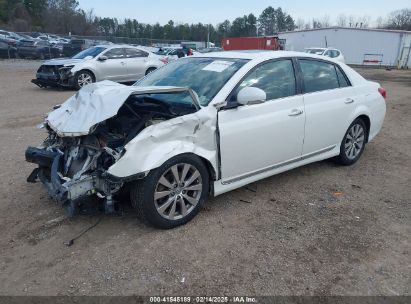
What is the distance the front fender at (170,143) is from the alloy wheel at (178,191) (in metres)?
0.18

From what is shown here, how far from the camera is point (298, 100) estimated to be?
4.39m

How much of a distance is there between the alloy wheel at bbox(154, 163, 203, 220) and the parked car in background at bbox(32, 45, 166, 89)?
10.0 m

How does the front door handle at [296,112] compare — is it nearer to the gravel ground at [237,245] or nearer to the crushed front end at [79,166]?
the gravel ground at [237,245]

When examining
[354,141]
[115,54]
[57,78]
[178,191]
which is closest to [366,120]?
[354,141]

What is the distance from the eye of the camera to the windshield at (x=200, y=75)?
3.93 meters

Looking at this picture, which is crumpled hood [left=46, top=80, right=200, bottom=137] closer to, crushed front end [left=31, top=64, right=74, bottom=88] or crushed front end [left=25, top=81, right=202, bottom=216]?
crushed front end [left=25, top=81, right=202, bottom=216]

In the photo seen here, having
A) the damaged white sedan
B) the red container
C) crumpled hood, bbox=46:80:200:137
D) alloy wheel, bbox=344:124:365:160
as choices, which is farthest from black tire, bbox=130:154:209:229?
the red container

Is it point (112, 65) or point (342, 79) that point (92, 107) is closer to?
point (342, 79)

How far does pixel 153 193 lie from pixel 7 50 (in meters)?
30.3

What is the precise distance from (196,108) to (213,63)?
0.90m

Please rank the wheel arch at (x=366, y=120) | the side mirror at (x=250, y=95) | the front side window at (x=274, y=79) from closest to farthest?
the side mirror at (x=250, y=95), the front side window at (x=274, y=79), the wheel arch at (x=366, y=120)

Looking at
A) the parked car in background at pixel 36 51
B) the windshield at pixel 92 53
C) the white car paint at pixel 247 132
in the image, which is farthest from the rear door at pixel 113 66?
the parked car in background at pixel 36 51

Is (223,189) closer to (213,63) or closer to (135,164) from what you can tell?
(135,164)

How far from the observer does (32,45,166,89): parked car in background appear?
12.4 meters
